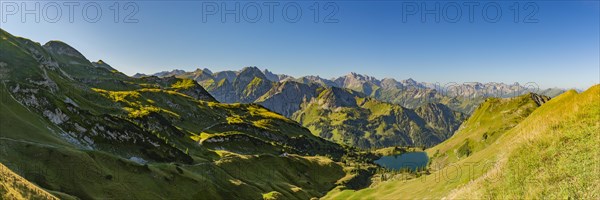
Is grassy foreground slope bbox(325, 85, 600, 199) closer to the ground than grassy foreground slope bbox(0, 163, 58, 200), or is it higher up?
higher up

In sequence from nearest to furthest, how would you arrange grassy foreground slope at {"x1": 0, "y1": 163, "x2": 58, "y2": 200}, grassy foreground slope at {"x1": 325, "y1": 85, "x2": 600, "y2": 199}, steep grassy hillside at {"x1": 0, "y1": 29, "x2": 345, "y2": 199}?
grassy foreground slope at {"x1": 325, "y1": 85, "x2": 600, "y2": 199}
grassy foreground slope at {"x1": 0, "y1": 163, "x2": 58, "y2": 200}
steep grassy hillside at {"x1": 0, "y1": 29, "x2": 345, "y2": 199}

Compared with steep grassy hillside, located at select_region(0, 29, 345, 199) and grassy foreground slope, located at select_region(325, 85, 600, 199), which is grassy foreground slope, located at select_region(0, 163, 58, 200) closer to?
steep grassy hillside, located at select_region(0, 29, 345, 199)

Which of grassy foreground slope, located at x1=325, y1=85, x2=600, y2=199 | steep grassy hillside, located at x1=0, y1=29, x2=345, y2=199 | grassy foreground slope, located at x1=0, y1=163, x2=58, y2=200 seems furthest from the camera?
steep grassy hillside, located at x1=0, y1=29, x2=345, y2=199

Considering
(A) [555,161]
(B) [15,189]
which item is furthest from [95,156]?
(A) [555,161]

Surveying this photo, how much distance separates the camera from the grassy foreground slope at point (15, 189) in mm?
32656

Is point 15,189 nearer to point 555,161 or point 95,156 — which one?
point 95,156

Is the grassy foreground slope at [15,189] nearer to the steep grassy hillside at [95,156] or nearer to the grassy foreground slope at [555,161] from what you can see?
the steep grassy hillside at [95,156]

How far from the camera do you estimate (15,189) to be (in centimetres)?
3516

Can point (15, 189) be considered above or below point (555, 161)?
below

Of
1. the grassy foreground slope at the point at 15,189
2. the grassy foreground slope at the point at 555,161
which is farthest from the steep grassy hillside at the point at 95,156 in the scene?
the grassy foreground slope at the point at 555,161

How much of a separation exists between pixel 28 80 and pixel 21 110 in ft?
308

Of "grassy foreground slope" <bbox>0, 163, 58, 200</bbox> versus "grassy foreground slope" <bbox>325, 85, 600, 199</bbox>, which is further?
→ "grassy foreground slope" <bbox>0, 163, 58, 200</bbox>

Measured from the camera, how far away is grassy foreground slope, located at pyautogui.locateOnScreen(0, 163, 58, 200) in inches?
1286

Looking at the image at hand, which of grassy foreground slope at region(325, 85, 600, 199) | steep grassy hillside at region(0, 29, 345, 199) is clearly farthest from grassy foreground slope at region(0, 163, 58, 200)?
grassy foreground slope at region(325, 85, 600, 199)
